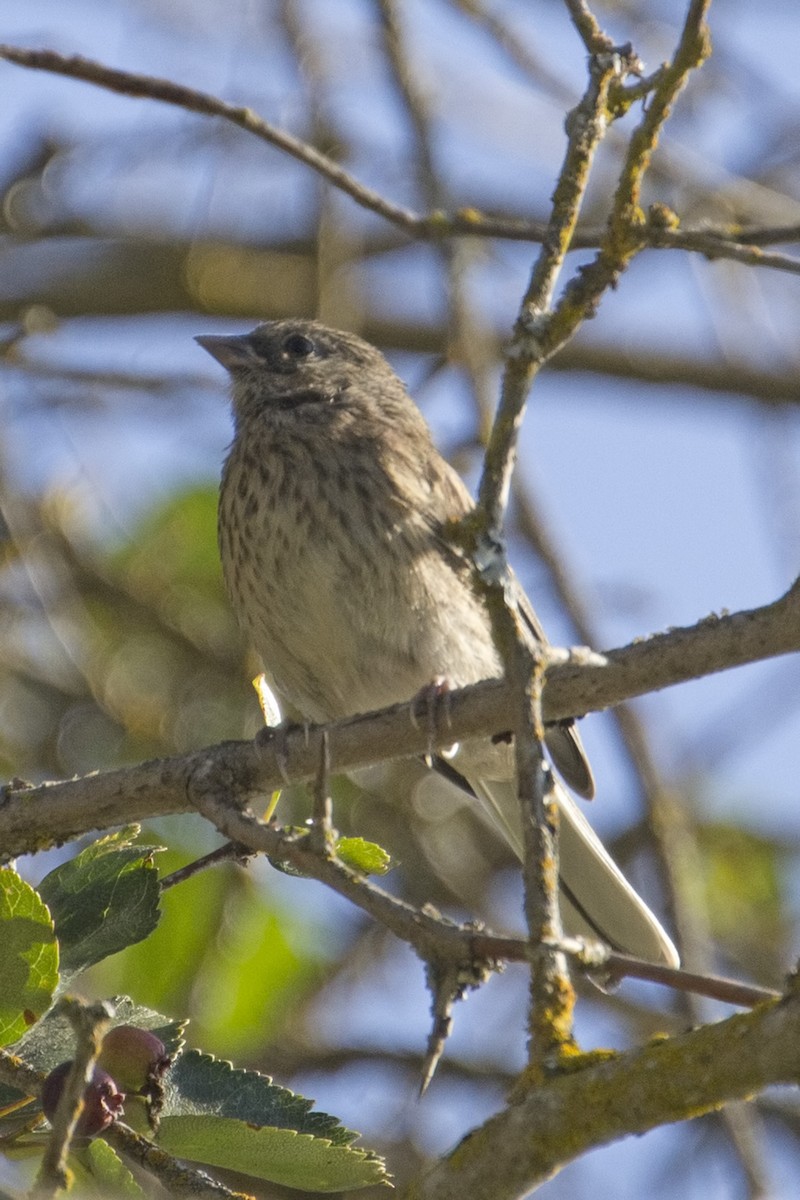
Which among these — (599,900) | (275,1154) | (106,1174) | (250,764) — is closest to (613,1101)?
(275,1154)

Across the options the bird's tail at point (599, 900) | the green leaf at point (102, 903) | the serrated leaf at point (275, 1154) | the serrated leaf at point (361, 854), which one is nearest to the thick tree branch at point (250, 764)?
the serrated leaf at point (361, 854)

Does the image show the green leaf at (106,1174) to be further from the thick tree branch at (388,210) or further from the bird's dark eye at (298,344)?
the bird's dark eye at (298,344)

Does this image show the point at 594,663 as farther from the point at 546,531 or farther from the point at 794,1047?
the point at 546,531

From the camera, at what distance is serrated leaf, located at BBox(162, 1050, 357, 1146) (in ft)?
7.91

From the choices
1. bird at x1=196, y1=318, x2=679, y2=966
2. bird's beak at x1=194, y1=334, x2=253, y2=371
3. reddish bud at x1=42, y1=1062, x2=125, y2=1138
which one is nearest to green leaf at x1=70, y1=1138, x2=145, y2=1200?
reddish bud at x1=42, y1=1062, x2=125, y2=1138

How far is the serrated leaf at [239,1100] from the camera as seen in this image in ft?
7.91

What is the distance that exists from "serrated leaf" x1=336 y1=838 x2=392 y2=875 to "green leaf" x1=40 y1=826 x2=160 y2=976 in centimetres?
31

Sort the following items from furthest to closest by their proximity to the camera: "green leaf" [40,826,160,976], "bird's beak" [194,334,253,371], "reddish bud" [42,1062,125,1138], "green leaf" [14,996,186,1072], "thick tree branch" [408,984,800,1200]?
"bird's beak" [194,334,253,371]
"green leaf" [40,826,160,976]
"green leaf" [14,996,186,1072]
"reddish bud" [42,1062,125,1138]
"thick tree branch" [408,984,800,1200]

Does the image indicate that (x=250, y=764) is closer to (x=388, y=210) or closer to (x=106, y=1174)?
(x=106, y=1174)

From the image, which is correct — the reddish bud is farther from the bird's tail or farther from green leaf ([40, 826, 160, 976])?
the bird's tail

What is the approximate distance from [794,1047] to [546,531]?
10.7ft

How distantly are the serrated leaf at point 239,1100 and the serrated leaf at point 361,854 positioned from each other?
15.1 inches

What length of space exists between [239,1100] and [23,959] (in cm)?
38

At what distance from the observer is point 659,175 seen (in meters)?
5.96
